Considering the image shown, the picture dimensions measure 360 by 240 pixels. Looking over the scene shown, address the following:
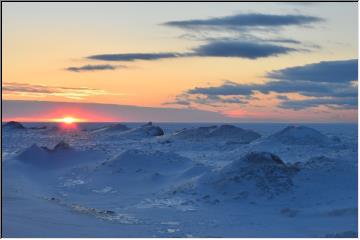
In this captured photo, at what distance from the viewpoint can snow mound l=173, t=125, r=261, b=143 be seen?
51.8 m

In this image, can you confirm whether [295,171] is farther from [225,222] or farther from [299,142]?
[299,142]

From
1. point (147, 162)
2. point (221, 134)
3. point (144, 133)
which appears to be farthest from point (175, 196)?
point (144, 133)

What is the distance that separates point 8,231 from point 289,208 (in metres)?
10.8

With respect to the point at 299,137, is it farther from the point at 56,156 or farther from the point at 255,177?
the point at 255,177

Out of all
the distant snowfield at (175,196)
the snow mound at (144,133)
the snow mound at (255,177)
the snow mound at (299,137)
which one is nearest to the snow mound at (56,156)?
the distant snowfield at (175,196)

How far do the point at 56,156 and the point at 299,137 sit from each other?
2153 cm

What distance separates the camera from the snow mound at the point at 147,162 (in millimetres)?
27392

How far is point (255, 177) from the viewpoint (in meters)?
21.1

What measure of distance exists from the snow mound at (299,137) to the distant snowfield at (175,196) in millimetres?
7717

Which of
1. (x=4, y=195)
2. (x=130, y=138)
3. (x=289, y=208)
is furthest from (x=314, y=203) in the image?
(x=130, y=138)

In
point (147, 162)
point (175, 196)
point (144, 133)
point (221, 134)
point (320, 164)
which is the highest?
point (144, 133)

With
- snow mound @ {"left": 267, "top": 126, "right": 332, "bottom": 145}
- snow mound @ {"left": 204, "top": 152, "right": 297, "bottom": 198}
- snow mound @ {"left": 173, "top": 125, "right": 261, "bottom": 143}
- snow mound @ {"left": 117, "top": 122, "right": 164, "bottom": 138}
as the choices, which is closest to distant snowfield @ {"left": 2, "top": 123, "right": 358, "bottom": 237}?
snow mound @ {"left": 204, "top": 152, "right": 297, "bottom": 198}

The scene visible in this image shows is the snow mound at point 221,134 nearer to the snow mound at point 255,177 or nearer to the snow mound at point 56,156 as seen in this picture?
the snow mound at point 56,156

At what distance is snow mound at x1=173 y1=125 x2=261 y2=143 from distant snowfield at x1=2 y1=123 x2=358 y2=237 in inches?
696
